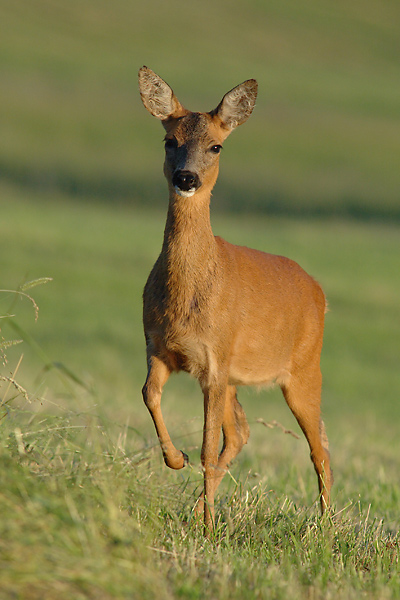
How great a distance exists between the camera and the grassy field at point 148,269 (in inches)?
147

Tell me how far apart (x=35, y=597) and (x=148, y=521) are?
1309mm

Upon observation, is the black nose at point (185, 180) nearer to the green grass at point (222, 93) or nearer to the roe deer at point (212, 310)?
the roe deer at point (212, 310)

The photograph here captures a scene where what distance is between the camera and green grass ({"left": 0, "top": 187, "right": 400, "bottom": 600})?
10.9 feet

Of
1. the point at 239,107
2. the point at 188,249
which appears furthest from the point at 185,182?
the point at 239,107

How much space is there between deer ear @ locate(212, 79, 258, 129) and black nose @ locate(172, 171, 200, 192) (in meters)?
0.74

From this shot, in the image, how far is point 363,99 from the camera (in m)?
56.1

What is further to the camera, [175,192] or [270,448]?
[270,448]

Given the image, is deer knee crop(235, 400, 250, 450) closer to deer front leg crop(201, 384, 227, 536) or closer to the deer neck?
deer front leg crop(201, 384, 227, 536)

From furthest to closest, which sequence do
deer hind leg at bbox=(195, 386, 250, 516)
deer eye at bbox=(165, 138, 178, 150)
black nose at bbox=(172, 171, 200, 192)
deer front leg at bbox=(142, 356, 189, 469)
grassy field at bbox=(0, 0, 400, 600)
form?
deer hind leg at bbox=(195, 386, 250, 516)
deer eye at bbox=(165, 138, 178, 150)
black nose at bbox=(172, 171, 200, 192)
deer front leg at bbox=(142, 356, 189, 469)
grassy field at bbox=(0, 0, 400, 600)

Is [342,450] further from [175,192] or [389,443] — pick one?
[175,192]

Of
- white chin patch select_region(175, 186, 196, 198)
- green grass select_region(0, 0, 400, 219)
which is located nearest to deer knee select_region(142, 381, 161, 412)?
white chin patch select_region(175, 186, 196, 198)

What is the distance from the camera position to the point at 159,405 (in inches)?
205

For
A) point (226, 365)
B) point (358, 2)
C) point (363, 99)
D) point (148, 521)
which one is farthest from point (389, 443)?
point (358, 2)

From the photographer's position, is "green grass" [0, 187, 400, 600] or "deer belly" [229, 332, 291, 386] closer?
"green grass" [0, 187, 400, 600]
